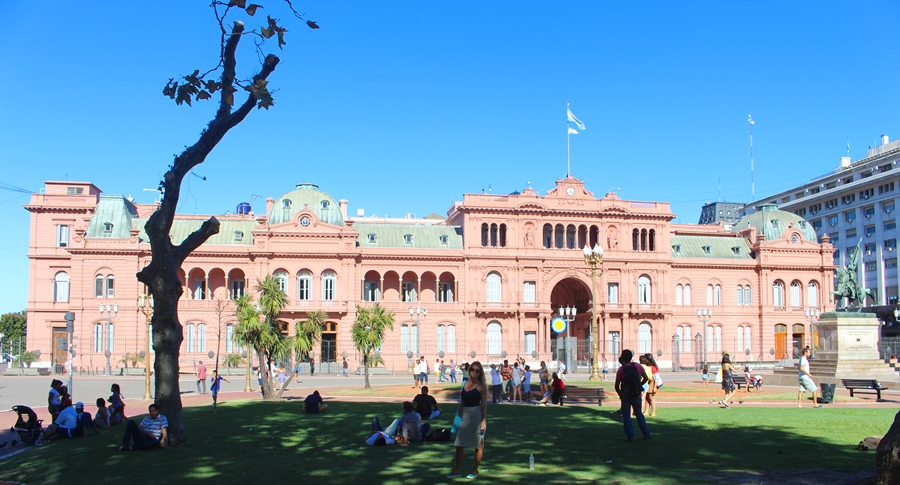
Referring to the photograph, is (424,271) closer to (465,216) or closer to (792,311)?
(465,216)

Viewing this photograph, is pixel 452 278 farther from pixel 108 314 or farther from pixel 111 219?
pixel 111 219

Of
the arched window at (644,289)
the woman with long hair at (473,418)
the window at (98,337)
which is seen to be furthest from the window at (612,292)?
the woman with long hair at (473,418)

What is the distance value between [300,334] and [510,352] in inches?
1501

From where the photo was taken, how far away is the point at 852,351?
1335 inches

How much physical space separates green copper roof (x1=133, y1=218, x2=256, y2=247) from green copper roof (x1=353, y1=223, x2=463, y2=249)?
922 cm

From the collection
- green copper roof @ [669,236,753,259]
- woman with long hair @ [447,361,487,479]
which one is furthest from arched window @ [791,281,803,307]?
woman with long hair @ [447,361,487,479]

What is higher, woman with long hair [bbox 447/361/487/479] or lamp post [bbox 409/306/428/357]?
lamp post [bbox 409/306/428/357]

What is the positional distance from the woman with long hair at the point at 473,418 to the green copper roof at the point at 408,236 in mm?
57353

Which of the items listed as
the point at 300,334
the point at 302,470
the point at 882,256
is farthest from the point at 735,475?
the point at 882,256

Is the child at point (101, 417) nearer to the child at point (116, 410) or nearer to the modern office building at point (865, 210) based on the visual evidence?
the child at point (116, 410)

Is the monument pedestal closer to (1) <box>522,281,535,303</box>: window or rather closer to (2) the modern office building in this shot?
(1) <box>522,281,535,303</box>: window

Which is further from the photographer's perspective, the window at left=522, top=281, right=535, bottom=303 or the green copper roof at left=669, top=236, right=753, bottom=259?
the green copper roof at left=669, top=236, right=753, bottom=259

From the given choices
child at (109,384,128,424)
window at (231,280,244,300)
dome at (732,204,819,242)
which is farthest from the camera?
dome at (732,204,819,242)

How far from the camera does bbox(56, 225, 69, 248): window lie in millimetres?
70375
